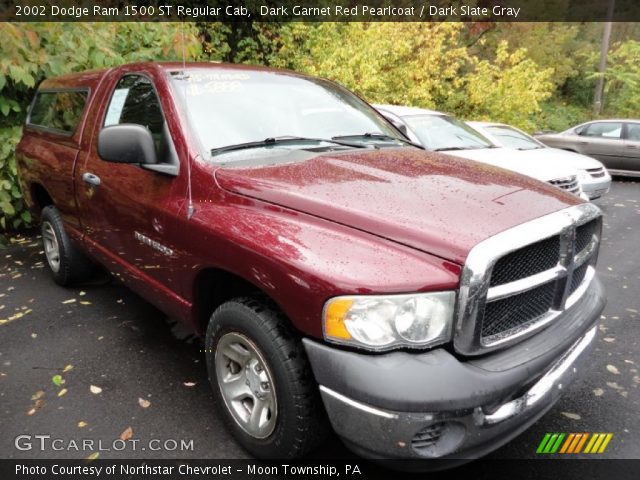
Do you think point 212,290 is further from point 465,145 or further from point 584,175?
point 584,175

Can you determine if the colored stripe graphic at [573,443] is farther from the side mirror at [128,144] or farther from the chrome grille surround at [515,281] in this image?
the side mirror at [128,144]

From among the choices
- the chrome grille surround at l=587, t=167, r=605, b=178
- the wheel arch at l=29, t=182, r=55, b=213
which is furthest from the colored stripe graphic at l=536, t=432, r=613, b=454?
the chrome grille surround at l=587, t=167, r=605, b=178

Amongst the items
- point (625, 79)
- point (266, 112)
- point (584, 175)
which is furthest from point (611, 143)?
point (625, 79)

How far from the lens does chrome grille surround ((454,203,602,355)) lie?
5.98ft

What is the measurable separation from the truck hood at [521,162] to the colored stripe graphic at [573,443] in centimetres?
393

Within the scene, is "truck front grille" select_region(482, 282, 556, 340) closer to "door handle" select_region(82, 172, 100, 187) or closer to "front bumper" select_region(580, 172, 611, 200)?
"door handle" select_region(82, 172, 100, 187)

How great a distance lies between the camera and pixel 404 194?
7.48 ft

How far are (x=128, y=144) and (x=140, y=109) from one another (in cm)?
65

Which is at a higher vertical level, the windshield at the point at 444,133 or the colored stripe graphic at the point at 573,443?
the windshield at the point at 444,133

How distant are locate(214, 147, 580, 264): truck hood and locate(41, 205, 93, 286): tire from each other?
2.51 m

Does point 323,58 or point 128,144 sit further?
point 323,58

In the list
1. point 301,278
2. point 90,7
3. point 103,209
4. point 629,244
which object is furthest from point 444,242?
point 90,7

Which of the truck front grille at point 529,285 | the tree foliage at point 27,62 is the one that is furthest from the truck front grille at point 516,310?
the tree foliage at point 27,62

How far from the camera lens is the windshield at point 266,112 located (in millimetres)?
2807
